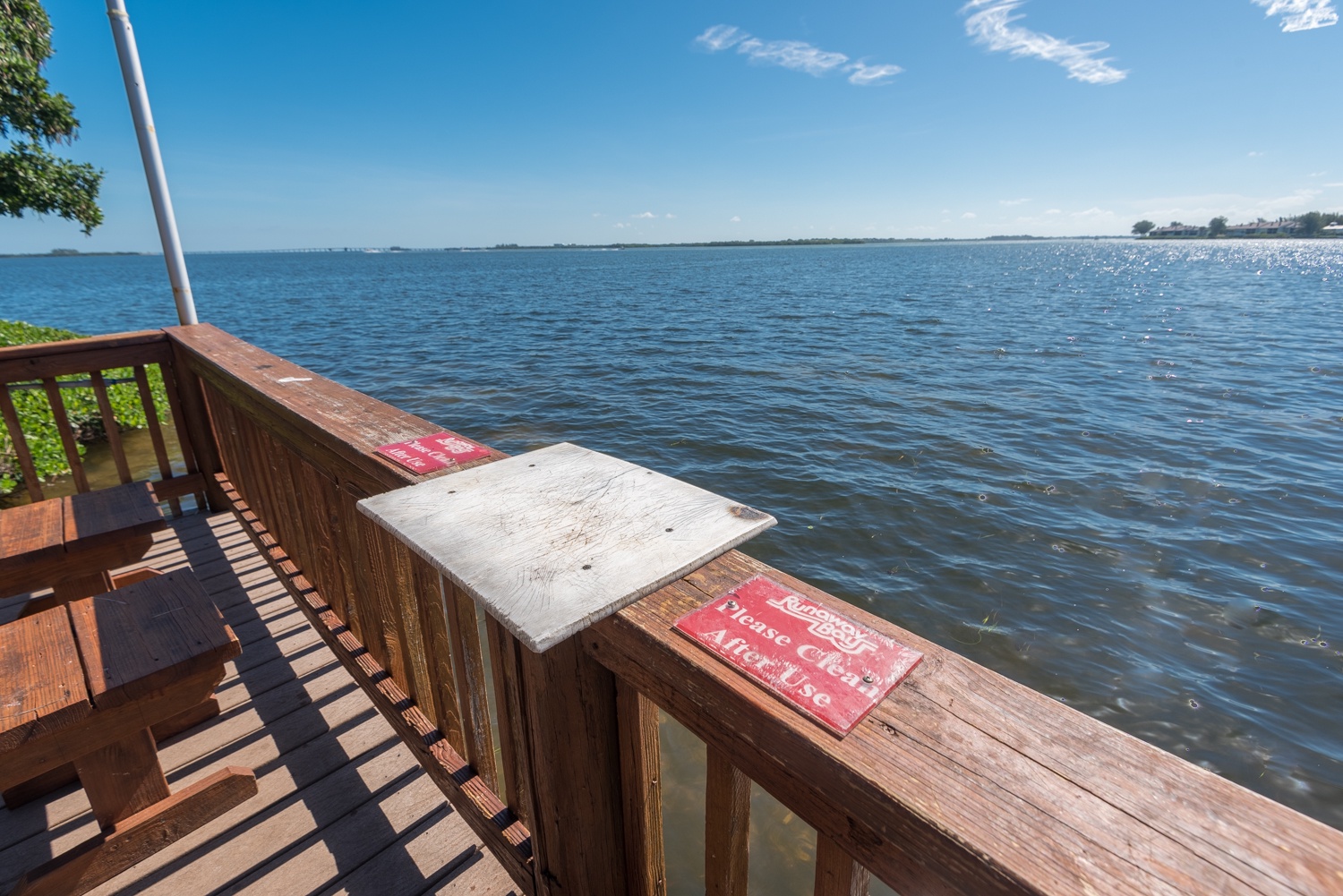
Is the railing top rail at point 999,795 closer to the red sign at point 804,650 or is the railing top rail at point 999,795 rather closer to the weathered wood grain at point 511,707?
the red sign at point 804,650

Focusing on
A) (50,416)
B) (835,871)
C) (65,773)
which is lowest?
(50,416)

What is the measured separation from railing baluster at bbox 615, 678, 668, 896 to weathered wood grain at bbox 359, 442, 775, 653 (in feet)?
0.87

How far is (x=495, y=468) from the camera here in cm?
163

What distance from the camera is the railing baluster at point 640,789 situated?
125 centimetres

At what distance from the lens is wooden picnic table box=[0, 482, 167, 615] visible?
2418 mm

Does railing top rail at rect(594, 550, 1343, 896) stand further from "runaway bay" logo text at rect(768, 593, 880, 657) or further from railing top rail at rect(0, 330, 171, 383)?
railing top rail at rect(0, 330, 171, 383)

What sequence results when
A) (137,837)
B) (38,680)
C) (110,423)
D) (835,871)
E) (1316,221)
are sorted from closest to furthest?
(835,871), (38,680), (137,837), (110,423), (1316,221)

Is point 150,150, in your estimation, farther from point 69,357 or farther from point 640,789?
point 640,789

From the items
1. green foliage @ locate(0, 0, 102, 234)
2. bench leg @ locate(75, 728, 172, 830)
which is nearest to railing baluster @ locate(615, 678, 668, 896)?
bench leg @ locate(75, 728, 172, 830)

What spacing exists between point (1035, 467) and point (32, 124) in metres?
16.0

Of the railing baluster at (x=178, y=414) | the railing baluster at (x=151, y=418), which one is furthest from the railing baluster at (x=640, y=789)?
the railing baluster at (x=178, y=414)

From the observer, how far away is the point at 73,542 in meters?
2.47

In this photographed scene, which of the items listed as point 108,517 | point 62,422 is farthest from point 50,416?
point 108,517

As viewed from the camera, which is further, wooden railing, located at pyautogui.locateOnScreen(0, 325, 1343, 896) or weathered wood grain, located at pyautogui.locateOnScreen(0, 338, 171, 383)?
weathered wood grain, located at pyautogui.locateOnScreen(0, 338, 171, 383)
